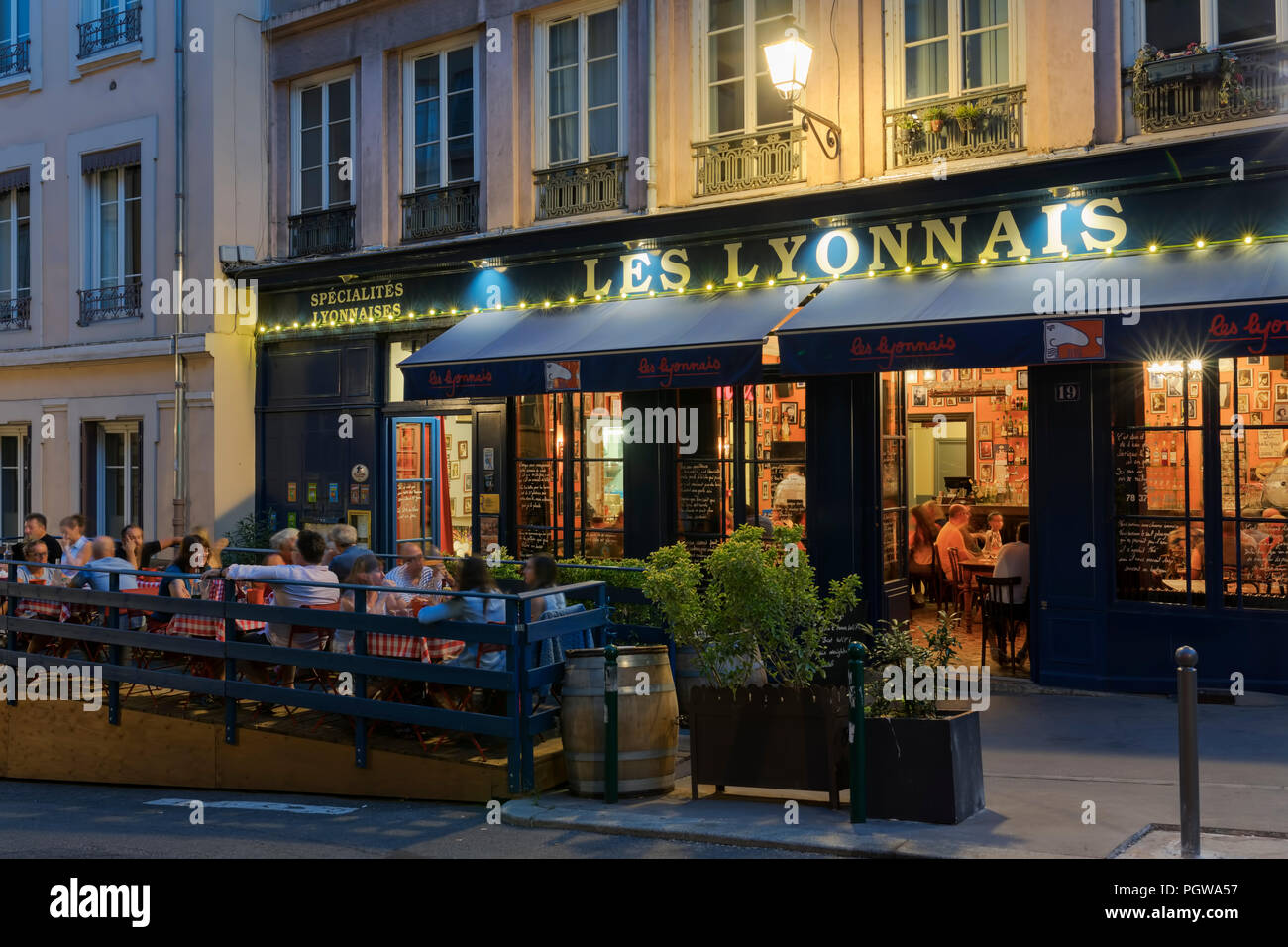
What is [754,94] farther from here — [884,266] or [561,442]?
[561,442]

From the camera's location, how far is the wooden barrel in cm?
765

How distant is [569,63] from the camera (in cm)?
1406

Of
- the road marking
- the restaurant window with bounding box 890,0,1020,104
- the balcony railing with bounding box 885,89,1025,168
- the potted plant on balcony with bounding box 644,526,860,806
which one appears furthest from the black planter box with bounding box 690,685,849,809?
the restaurant window with bounding box 890,0,1020,104

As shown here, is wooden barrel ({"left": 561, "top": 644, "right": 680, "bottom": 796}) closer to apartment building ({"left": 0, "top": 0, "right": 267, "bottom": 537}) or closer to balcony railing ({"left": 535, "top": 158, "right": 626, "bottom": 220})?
balcony railing ({"left": 535, "top": 158, "right": 626, "bottom": 220})

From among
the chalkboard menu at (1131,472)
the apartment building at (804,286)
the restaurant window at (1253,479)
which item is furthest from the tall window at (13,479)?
the restaurant window at (1253,479)

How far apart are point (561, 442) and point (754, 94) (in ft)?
13.5

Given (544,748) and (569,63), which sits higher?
(569,63)

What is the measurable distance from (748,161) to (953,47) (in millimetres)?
2198

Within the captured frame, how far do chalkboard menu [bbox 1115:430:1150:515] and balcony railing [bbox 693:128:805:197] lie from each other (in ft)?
12.8

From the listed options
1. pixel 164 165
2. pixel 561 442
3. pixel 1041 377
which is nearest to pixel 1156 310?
pixel 1041 377

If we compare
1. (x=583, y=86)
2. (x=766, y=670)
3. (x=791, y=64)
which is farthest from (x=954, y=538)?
(x=766, y=670)

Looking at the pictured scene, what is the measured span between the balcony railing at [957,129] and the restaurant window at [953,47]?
155 mm

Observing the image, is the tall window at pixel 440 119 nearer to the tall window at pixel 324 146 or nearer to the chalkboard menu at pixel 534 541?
the tall window at pixel 324 146

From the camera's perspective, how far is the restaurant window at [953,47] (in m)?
11.3
